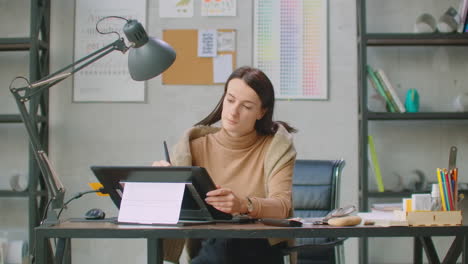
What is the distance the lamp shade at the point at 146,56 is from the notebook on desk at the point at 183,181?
0.31m

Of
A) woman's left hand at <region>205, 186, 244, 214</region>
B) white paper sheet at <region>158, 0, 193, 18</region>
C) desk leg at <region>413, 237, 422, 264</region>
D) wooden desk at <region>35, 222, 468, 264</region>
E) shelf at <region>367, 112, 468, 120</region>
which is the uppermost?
white paper sheet at <region>158, 0, 193, 18</region>

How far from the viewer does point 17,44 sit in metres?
3.37

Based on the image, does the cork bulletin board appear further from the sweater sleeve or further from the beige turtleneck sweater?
the sweater sleeve

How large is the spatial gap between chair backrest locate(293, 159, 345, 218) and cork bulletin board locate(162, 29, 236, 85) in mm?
1122

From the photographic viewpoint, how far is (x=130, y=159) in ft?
11.5

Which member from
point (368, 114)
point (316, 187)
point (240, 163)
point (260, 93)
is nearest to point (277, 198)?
point (240, 163)

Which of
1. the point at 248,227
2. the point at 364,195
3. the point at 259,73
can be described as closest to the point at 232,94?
the point at 259,73

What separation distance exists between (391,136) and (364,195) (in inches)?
17.0

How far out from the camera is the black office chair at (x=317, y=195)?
246 cm

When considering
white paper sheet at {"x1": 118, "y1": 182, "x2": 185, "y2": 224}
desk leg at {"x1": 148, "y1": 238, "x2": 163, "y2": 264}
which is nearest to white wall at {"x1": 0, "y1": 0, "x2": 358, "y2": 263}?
white paper sheet at {"x1": 118, "y1": 182, "x2": 185, "y2": 224}

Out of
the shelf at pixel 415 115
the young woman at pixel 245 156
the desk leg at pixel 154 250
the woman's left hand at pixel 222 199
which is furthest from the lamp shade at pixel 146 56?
the shelf at pixel 415 115

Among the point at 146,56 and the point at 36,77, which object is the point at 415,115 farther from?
the point at 36,77

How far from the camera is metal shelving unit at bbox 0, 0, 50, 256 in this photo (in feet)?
10.7

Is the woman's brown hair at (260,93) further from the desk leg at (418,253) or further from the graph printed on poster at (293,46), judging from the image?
the graph printed on poster at (293,46)
